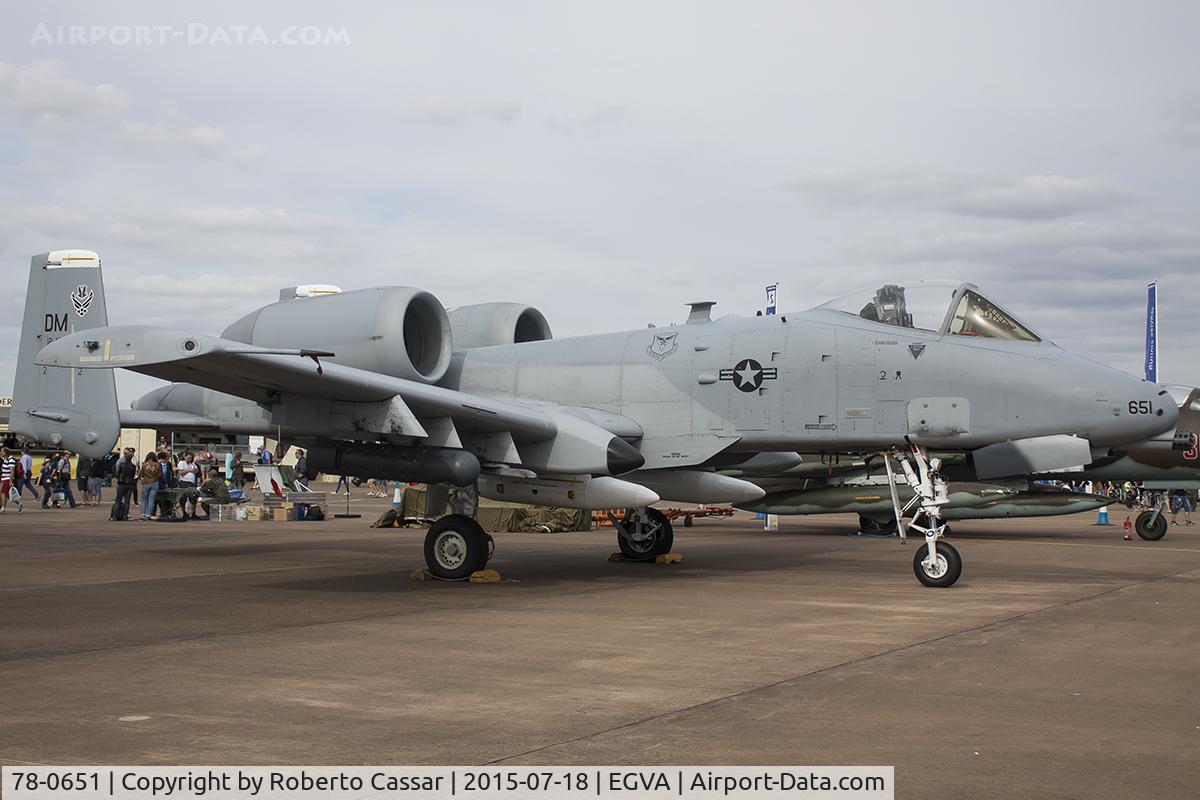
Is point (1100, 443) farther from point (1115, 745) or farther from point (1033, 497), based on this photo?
point (1033, 497)

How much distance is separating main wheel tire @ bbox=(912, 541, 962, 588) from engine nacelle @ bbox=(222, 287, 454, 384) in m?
6.00

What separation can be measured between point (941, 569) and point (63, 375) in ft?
36.8

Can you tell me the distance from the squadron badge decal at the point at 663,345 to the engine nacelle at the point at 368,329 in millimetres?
2482

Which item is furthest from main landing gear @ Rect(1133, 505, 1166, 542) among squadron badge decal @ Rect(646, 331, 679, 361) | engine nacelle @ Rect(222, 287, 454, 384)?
engine nacelle @ Rect(222, 287, 454, 384)

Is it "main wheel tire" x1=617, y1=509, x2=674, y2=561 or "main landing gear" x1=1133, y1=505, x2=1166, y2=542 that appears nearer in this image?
"main wheel tire" x1=617, y1=509, x2=674, y2=561

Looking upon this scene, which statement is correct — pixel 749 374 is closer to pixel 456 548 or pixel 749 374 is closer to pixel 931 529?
pixel 931 529

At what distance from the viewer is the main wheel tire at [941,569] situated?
11.9 meters

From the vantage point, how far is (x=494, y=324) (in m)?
15.8

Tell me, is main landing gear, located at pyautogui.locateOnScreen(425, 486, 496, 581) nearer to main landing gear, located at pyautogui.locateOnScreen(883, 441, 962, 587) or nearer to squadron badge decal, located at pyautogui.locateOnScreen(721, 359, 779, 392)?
squadron badge decal, located at pyautogui.locateOnScreen(721, 359, 779, 392)

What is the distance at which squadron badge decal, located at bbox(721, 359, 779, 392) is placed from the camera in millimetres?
12938

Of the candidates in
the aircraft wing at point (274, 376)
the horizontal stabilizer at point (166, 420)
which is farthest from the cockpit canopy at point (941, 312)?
the horizontal stabilizer at point (166, 420)

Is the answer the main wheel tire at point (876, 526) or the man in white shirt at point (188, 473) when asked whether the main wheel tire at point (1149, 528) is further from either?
the man in white shirt at point (188, 473)

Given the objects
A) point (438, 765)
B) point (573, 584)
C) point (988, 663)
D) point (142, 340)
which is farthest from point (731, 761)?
point (573, 584)

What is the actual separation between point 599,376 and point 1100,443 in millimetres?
5663
